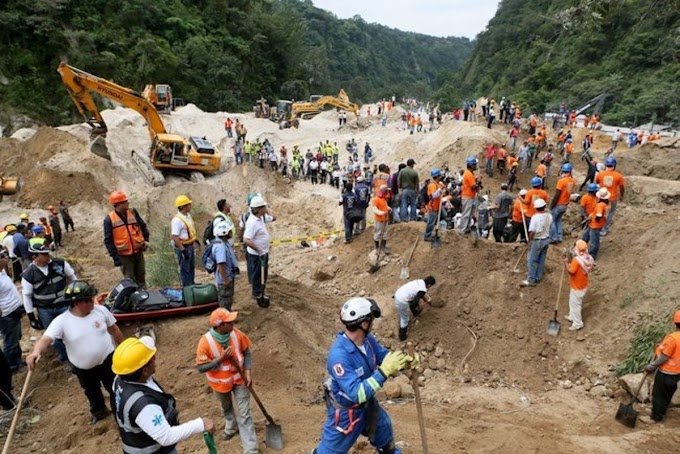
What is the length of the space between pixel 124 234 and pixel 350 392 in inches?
204

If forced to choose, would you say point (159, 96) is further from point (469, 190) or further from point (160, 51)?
point (469, 190)

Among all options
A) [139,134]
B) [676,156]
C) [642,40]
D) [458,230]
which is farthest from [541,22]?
[458,230]

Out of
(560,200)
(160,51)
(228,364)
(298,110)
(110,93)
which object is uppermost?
(160,51)

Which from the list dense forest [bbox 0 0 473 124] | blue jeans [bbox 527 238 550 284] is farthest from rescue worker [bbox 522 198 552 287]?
dense forest [bbox 0 0 473 124]

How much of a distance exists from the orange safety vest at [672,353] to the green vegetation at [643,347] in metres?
1.17

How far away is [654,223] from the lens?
34.8 feet

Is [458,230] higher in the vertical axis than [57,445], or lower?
higher

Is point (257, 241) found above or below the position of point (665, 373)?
above

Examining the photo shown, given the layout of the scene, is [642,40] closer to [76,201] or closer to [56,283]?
[76,201]

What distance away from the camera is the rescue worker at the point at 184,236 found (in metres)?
7.44

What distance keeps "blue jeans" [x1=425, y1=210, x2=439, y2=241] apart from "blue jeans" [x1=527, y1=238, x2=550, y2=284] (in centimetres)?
222

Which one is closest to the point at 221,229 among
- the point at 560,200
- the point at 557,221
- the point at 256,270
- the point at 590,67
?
the point at 256,270

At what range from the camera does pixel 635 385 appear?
20.3ft

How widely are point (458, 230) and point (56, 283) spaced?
8.03m
